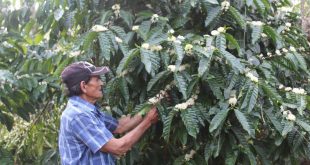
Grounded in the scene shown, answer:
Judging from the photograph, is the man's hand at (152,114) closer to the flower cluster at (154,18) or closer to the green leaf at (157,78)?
the green leaf at (157,78)

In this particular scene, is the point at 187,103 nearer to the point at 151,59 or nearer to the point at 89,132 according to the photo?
the point at 151,59

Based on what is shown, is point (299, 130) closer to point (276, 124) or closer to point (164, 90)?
point (276, 124)

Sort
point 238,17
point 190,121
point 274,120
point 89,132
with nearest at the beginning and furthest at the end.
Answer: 1. point 89,132
2. point 190,121
3. point 274,120
4. point 238,17

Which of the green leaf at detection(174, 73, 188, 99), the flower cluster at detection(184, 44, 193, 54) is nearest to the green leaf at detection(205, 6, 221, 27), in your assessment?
the flower cluster at detection(184, 44, 193, 54)

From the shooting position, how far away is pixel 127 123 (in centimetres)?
286

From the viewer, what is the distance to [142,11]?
311 cm

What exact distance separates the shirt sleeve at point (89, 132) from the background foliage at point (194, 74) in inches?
13.6

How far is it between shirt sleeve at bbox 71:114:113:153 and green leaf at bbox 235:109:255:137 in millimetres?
700

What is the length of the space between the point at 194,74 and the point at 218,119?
1.06ft

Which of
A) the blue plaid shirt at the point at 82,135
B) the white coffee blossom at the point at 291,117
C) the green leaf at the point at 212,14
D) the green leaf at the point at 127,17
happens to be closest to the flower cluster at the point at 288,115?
the white coffee blossom at the point at 291,117

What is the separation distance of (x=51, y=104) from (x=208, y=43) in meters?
2.07

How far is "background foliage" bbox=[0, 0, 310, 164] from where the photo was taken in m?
2.54

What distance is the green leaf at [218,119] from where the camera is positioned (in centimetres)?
242

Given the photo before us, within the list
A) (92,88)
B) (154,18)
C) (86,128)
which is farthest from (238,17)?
(86,128)
